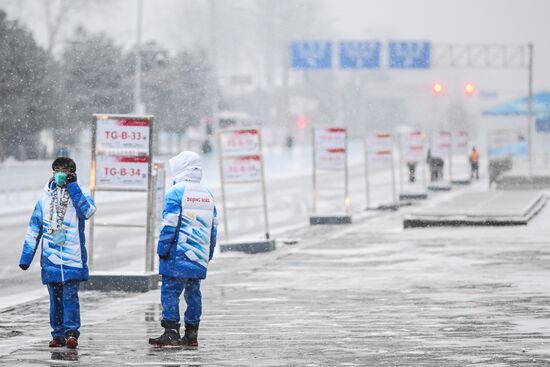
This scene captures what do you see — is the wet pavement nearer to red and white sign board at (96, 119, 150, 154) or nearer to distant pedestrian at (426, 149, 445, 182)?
red and white sign board at (96, 119, 150, 154)

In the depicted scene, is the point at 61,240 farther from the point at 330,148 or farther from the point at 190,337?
the point at 330,148

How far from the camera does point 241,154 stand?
24.2m

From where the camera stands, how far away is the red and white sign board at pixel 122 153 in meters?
16.6

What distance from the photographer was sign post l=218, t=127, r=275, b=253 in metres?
23.6

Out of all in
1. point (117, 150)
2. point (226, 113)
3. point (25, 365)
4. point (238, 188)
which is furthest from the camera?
point (226, 113)

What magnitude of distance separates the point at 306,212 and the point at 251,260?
1692 centimetres

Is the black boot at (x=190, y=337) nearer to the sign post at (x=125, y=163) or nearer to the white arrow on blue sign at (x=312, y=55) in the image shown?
the sign post at (x=125, y=163)

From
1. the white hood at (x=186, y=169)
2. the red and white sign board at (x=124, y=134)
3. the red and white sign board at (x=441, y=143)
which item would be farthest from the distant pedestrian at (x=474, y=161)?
the white hood at (x=186, y=169)

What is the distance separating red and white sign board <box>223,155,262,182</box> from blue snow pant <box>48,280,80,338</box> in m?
12.5

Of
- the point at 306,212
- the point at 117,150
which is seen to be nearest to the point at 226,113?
the point at 306,212

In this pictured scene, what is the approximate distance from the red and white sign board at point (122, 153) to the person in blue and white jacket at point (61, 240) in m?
4.87

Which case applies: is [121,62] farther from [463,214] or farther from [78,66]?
[463,214]

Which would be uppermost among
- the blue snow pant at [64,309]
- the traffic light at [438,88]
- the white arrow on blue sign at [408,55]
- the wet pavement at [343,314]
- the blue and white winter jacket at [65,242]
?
the white arrow on blue sign at [408,55]

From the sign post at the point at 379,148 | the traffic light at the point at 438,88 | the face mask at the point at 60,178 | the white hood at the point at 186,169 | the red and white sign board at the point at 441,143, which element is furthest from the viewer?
the traffic light at the point at 438,88
